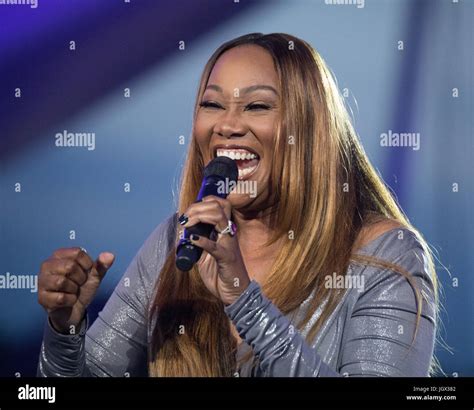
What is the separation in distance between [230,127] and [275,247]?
12.1 inches

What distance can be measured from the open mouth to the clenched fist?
1.30 ft

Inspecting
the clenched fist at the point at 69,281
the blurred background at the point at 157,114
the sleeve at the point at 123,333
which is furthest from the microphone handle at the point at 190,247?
the blurred background at the point at 157,114

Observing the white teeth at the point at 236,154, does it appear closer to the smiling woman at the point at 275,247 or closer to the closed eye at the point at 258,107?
the smiling woman at the point at 275,247

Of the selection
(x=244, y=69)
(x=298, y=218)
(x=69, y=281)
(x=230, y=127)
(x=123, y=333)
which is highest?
(x=244, y=69)

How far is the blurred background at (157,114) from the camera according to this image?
→ 6.93ft

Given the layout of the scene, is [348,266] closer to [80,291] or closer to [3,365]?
[80,291]

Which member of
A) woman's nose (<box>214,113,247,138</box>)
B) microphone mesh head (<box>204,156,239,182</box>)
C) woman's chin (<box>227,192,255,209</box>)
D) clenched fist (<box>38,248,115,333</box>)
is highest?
woman's nose (<box>214,113,247,138</box>)

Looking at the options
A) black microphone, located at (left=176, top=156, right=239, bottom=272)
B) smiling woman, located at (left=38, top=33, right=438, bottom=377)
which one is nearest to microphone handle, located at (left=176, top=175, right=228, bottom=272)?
black microphone, located at (left=176, top=156, right=239, bottom=272)

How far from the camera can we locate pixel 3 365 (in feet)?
7.03

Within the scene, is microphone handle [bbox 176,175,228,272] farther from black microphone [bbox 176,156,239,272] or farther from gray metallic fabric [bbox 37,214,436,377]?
gray metallic fabric [bbox 37,214,436,377]

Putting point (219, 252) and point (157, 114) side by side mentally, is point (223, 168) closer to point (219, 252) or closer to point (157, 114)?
point (219, 252)

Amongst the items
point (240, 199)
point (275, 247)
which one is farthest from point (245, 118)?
point (275, 247)

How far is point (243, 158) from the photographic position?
1859 mm

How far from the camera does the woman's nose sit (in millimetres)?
1848
